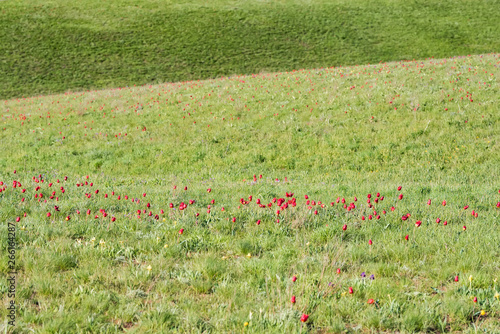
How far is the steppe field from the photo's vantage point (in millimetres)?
3848

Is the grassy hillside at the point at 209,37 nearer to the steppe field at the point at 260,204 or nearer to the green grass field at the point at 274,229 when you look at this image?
the steppe field at the point at 260,204

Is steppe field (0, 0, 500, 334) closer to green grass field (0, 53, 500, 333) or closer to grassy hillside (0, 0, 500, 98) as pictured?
green grass field (0, 53, 500, 333)

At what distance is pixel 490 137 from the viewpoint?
41.7ft

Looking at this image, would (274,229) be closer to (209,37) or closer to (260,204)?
(260,204)

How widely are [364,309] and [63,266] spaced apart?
3.70 meters

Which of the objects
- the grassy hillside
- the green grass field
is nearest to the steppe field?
the green grass field

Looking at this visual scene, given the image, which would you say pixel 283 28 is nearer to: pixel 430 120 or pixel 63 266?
pixel 430 120

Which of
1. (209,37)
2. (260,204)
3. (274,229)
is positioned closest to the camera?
(274,229)

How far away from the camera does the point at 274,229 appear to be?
5.96m

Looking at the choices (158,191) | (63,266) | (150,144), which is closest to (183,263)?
(63,266)

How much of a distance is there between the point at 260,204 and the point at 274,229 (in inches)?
37.1

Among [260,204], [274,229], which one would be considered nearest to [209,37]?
[260,204]

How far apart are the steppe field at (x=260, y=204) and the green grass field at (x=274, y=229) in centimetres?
3

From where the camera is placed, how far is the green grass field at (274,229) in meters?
→ 3.78
